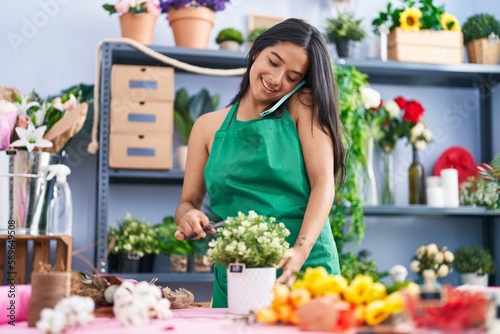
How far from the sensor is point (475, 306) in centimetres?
73

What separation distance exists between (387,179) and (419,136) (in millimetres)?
280

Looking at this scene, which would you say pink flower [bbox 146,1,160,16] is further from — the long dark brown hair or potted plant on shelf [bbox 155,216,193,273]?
the long dark brown hair

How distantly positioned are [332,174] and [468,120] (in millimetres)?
2703

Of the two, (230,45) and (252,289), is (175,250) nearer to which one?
(230,45)

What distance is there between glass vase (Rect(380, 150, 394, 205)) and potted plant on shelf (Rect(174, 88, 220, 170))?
952 mm

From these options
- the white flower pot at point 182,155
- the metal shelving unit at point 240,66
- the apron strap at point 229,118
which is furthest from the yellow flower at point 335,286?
the white flower pot at point 182,155

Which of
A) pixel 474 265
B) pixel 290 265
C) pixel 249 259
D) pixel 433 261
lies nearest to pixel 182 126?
pixel 433 261

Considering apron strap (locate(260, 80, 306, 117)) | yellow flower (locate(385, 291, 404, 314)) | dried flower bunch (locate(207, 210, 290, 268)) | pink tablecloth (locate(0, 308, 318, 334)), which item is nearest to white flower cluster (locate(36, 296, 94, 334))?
pink tablecloth (locate(0, 308, 318, 334))

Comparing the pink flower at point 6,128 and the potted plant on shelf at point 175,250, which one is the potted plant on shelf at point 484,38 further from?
the pink flower at point 6,128

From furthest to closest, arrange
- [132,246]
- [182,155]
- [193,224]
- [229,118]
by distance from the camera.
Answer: [182,155], [132,246], [229,118], [193,224]

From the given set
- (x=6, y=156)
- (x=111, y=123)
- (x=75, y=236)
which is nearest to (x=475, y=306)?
(x=6, y=156)

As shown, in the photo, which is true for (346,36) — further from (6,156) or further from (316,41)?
(316,41)

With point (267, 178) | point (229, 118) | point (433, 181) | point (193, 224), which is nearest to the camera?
point (193, 224)

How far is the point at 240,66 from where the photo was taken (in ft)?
11.6
